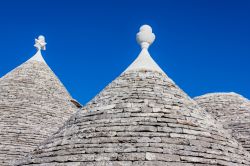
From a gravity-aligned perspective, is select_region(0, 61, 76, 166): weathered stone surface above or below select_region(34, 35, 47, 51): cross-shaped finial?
below

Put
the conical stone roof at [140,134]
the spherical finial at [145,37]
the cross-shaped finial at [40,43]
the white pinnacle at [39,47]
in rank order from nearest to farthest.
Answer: the conical stone roof at [140,134], the spherical finial at [145,37], the white pinnacle at [39,47], the cross-shaped finial at [40,43]

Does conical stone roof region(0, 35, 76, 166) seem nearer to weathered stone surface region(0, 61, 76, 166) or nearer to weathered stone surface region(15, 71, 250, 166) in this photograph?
weathered stone surface region(0, 61, 76, 166)

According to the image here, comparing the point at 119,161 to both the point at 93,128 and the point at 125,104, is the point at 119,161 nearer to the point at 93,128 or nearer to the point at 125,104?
the point at 93,128

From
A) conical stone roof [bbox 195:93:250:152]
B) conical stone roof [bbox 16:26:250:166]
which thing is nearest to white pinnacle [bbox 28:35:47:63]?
conical stone roof [bbox 195:93:250:152]

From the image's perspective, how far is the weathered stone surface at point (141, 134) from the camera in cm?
550

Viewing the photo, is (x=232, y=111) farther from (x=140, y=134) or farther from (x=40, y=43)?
(x=40, y=43)

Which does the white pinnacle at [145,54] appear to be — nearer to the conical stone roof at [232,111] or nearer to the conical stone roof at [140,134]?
the conical stone roof at [140,134]

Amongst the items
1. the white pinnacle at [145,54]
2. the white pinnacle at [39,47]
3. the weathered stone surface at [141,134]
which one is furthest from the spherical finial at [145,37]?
the white pinnacle at [39,47]

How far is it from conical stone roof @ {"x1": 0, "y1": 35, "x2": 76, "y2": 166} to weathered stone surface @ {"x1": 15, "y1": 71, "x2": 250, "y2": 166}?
299cm

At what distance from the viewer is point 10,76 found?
11.8 metres

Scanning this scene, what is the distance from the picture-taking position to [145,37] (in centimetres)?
837

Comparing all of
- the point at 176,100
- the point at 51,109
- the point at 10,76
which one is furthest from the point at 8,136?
the point at 176,100

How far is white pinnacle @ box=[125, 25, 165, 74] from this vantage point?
307 inches

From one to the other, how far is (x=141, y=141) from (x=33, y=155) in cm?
187
